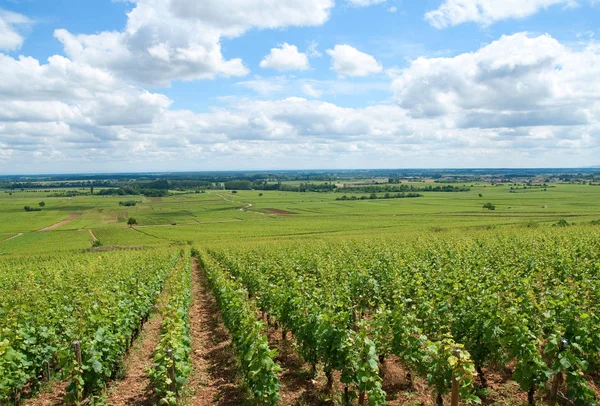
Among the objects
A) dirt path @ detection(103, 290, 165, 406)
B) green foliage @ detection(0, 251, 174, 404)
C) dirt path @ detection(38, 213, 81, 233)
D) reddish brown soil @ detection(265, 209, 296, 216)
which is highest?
green foliage @ detection(0, 251, 174, 404)

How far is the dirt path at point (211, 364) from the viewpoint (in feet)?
31.3

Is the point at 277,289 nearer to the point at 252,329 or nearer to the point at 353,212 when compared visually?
the point at 252,329

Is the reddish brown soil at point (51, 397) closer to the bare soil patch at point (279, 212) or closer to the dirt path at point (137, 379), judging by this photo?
the dirt path at point (137, 379)

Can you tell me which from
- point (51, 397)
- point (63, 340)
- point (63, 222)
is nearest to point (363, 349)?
point (51, 397)

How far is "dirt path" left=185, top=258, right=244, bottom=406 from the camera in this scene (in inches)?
376

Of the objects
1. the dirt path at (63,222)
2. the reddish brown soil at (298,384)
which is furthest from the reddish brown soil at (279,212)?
the reddish brown soil at (298,384)

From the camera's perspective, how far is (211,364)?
1165 centimetres

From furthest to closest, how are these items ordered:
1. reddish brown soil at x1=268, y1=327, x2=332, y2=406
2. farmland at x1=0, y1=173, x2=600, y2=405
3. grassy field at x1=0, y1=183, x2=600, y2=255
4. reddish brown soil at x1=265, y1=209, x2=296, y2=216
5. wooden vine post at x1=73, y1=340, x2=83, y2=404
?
reddish brown soil at x1=265, y1=209, x2=296, y2=216 → grassy field at x1=0, y1=183, x2=600, y2=255 → reddish brown soil at x1=268, y1=327, x2=332, y2=406 → wooden vine post at x1=73, y1=340, x2=83, y2=404 → farmland at x1=0, y1=173, x2=600, y2=405

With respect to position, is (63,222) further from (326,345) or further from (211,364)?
(326,345)

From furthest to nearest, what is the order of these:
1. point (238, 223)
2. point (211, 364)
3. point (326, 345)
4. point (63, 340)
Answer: point (238, 223), point (211, 364), point (63, 340), point (326, 345)

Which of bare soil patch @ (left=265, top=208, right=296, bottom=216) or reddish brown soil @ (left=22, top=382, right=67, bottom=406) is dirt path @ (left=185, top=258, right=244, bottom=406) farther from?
bare soil patch @ (left=265, top=208, right=296, bottom=216)

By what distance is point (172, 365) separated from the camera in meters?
8.52

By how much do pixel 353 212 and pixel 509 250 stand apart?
7127cm

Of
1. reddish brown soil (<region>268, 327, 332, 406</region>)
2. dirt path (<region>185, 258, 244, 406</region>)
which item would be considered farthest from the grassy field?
reddish brown soil (<region>268, 327, 332, 406</region>)
